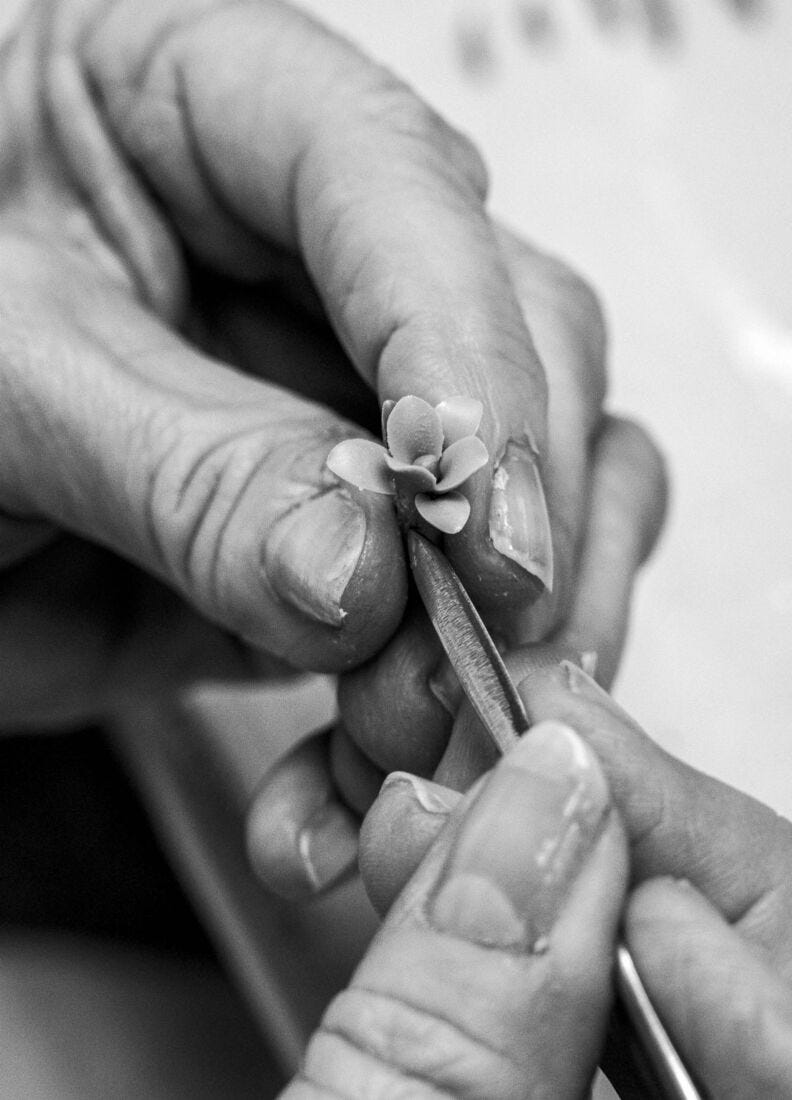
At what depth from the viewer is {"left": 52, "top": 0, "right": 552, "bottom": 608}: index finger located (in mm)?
431

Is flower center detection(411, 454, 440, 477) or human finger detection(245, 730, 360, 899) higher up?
flower center detection(411, 454, 440, 477)

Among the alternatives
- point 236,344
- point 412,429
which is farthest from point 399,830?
point 236,344

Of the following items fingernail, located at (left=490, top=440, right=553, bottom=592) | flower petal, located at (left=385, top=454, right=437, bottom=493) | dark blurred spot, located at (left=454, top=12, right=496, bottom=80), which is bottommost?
dark blurred spot, located at (left=454, top=12, right=496, bottom=80)

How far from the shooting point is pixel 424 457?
379mm

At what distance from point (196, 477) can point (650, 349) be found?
44 centimetres

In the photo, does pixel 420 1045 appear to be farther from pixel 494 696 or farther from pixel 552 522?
pixel 552 522

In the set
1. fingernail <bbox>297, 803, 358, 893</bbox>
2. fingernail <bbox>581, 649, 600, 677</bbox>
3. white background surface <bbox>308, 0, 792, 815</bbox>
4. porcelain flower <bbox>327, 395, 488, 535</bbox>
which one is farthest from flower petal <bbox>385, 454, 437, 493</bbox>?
white background surface <bbox>308, 0, 792, 815</bbox>

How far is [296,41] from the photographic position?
59 centimetres

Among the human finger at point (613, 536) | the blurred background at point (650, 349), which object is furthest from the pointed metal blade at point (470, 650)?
the blurred background at point (650, 349)

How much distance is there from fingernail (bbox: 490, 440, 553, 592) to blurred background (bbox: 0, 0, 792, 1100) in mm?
278

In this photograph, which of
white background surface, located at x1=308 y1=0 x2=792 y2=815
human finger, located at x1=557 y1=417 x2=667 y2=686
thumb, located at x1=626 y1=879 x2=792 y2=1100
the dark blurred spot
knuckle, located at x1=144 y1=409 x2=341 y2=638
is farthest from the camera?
the dark blurred spot

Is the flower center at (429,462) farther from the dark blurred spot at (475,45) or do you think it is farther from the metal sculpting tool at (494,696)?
the dark blurred spot at (475,45)

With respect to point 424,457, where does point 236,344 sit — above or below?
below

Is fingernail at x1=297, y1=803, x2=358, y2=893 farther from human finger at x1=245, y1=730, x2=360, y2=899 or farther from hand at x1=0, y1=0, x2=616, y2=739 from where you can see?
hand at x1=0, y1=0, x2=616, y2=739
